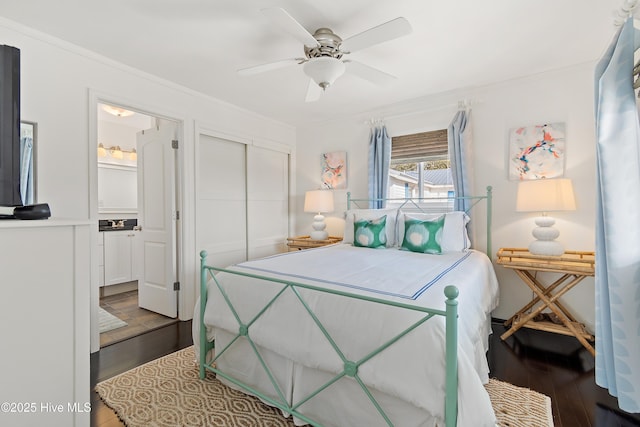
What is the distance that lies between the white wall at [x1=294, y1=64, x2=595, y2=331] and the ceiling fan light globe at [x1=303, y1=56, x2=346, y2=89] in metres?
1.79

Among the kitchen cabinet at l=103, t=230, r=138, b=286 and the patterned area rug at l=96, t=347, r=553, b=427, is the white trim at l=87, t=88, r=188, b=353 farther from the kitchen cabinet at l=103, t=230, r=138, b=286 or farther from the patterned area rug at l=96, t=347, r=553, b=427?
the kitchen cabinet at l=103, t=230, r=138, b=286

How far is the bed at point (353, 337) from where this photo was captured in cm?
116

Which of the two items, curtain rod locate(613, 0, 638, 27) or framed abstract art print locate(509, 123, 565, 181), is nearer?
curtain rod locate(613, 0, 638, 27)

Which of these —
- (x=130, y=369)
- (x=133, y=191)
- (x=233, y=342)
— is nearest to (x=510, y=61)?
(x=233, y=342)

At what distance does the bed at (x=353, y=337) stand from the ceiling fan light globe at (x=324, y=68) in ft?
4.29

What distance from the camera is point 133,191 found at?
485 cm

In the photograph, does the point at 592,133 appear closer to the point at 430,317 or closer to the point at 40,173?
the point at 430,317

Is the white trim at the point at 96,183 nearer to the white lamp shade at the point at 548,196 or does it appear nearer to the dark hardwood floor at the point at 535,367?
the dark hardwood floor at the point at 535,367

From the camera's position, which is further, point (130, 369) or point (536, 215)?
point (536, 215)

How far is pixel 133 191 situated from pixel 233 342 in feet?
13.4

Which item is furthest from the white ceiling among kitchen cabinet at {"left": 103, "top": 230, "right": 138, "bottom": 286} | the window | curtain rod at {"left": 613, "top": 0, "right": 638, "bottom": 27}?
kitchen cabinet at {"left": 103, "top": 230, "right": 138, "bottom": 286}

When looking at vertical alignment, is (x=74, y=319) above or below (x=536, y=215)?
below

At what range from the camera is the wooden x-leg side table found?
92.0 inches

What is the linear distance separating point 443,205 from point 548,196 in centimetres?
106
